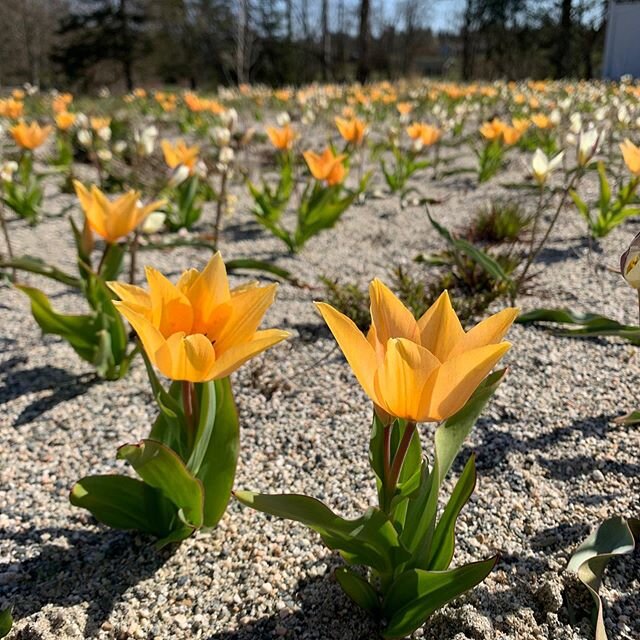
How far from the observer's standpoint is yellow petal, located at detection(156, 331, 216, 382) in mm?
1144

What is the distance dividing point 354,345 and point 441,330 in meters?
0.18

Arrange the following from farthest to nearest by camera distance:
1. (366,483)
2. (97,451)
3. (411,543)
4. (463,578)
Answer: (97,451) < (366,483) < (411,543) < (463,578)

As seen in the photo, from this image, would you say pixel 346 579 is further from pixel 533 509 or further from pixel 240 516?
pixel 533 509

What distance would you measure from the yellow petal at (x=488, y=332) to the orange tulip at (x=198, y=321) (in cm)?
33

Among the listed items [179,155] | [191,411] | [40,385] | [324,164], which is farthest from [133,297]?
[324,164]

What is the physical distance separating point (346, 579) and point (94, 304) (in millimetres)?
1658

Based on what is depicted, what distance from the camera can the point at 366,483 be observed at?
6.20 ft

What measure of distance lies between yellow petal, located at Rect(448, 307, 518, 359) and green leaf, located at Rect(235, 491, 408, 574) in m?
0.37

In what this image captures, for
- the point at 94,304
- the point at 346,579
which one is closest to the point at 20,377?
the point at 94,304

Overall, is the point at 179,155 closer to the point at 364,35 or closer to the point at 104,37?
the point at 364,35

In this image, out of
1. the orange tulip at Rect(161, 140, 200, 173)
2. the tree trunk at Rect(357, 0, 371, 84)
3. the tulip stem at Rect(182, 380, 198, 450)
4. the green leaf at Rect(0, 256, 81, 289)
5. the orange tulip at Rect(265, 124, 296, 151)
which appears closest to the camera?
the tulip stem at Rect(182, 380, 198, 450)

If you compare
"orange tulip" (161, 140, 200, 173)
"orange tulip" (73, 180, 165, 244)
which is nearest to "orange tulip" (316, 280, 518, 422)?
"orange tulip" (73, 180, 165, 244)

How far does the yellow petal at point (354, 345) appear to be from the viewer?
102 cm

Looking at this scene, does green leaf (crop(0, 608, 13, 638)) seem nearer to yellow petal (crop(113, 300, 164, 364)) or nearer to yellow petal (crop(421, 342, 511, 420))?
yellow petal (crop(113, 300, 164, 364))
